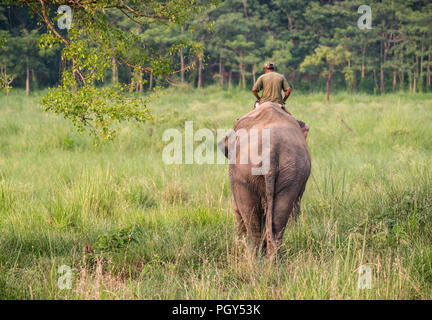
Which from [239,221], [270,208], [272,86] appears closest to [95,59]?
[272,86]

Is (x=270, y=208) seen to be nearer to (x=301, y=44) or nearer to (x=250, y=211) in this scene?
(x=250, y=211)

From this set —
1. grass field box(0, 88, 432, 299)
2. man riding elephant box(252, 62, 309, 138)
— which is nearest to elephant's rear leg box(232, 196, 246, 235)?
grass field box(0, 88, 432, 299)

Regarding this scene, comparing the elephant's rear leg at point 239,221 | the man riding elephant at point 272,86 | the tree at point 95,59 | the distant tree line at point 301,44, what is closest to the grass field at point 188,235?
the elephant's rear leg at point 239,221

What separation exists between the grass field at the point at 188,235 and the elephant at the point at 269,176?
1.03ft

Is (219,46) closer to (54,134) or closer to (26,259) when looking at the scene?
(54,134)

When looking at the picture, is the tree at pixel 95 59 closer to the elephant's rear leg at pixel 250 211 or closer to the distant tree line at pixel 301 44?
the elephant's rear leg at pixel 250 211

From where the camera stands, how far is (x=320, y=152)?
12.4m

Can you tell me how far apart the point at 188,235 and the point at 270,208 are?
4.84 feet

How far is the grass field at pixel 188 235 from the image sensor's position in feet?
12.7

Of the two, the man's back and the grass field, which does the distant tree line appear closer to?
the grass field

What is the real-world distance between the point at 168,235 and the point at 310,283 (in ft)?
7.09

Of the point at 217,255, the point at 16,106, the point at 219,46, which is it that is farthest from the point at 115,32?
the point at 219,46

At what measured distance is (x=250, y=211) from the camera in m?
4.57

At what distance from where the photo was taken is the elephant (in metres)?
4.30
